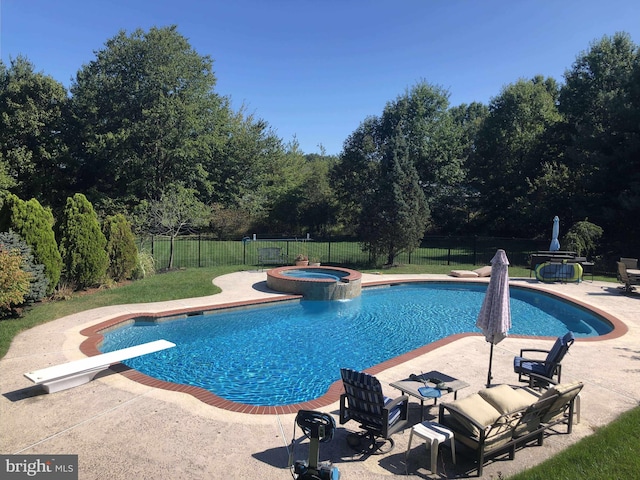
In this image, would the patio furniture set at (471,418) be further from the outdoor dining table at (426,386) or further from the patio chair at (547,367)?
the patio chair at (547,367)

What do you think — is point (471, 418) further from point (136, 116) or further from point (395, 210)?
point (136, 116)

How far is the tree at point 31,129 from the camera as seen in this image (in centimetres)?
2902

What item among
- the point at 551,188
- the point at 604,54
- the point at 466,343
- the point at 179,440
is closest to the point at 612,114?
the point at 551,188

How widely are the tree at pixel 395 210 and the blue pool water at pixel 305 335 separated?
5354mm

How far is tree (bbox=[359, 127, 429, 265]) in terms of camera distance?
21.3 meters

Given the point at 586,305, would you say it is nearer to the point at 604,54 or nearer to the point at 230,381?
the point at 230,381

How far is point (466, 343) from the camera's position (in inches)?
373

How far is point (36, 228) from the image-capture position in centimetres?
1166

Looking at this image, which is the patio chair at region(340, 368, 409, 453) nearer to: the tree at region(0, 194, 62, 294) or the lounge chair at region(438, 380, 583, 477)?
the lounge chair at region(438, 380, 583, 477)

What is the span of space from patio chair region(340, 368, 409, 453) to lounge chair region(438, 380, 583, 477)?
22.2 inches

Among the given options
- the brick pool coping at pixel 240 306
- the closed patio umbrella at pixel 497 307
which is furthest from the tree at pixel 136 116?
the closed patio umbrella at pixel 497 307

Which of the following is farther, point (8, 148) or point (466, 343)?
point (8, 148)

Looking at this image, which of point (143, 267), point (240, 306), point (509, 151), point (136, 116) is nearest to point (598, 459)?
point (240, 306)

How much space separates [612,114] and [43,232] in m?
28.9
